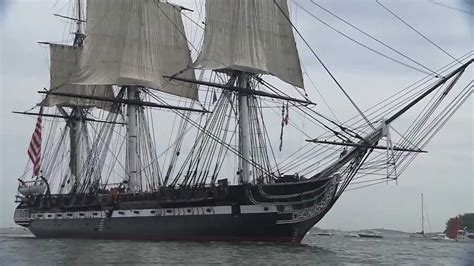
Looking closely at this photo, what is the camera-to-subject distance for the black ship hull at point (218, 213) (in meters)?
39.1

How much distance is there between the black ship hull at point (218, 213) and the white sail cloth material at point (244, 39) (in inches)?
385

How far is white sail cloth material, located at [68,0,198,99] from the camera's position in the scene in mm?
54406

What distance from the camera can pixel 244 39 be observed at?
46.7 metres

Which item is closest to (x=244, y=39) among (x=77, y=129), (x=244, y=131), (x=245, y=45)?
(x=245, y=45)

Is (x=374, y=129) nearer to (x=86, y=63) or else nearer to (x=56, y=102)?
(x=86, y=63)

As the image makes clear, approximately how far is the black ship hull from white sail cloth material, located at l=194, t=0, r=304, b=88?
979cm

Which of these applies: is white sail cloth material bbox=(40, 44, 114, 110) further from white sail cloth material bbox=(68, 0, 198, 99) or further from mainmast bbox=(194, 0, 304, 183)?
mainmast bbox=(194, 0, 304, 183)

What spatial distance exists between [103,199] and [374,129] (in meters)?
22.1

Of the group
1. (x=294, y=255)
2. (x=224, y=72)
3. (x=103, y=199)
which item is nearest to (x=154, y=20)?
(x=224, y=72)

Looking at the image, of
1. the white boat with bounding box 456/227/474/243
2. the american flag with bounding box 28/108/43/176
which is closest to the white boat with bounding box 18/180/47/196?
the american flag with bounding box 28/108/43/176

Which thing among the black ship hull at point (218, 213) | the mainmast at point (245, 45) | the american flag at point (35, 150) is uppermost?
the mainmast at point (245, 45)

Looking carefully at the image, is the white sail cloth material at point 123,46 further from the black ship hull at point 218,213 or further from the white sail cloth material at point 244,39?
the black ship hull at point 218,213

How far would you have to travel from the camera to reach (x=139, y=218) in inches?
1805

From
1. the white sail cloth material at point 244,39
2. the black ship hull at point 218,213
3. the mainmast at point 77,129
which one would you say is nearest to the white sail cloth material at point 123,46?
the white sail cloth material at point 244,39
